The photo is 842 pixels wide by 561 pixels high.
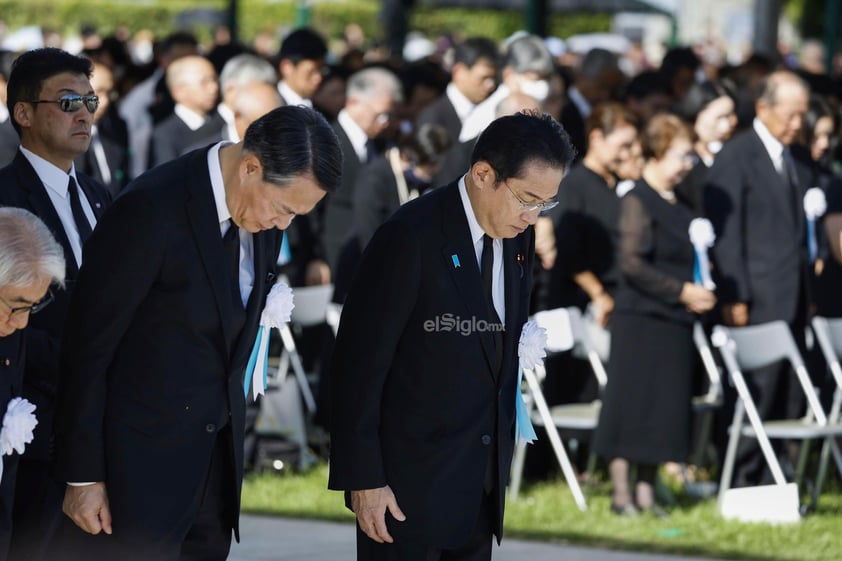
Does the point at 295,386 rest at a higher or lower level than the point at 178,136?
→ lower

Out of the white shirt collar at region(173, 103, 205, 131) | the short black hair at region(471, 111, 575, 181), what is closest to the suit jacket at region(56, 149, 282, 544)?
the short black hair at region(471, 111, 575, 181)

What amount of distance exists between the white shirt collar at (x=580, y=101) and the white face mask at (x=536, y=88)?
279 centimetres

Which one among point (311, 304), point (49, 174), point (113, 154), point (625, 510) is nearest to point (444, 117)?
point (311, 304)

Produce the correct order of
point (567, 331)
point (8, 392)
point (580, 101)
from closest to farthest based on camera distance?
point (8, 392) → point (567, 331) → point (580, 101)

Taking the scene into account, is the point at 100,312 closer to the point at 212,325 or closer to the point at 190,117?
the point at 212,325

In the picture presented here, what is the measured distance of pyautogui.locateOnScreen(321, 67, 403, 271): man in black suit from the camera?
10.2 meters

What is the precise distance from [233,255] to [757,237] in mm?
5390

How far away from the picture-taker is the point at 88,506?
4258mm

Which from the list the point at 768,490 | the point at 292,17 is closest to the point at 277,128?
the point at 768,490

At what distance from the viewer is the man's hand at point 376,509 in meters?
4.50

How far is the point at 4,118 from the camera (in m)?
10.1

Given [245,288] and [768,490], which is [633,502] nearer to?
[768,490]

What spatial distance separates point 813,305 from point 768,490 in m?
1.70

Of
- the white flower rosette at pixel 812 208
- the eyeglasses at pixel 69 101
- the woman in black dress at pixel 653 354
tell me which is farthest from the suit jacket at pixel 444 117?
Answer: the eyeglasses at pixel 69 101
